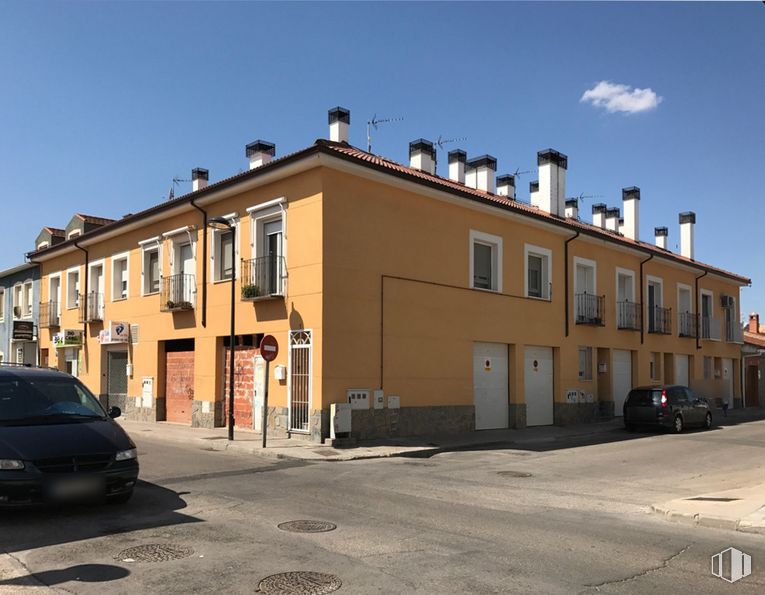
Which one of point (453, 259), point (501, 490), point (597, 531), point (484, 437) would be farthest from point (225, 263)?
point (597, 531)

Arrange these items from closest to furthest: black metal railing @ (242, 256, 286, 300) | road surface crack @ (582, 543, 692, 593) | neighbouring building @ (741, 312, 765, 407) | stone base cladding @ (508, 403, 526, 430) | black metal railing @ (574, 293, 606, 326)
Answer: road surface crack @ (582, 543, 692, 593) < black metal railing @ (242, 256, 286, 300) < stone base cladding @ (508, 403, 526, 430) < black metal railing @ (574, 293, 606, 326) < neighbouring building @ (741, 312, 765, 407)

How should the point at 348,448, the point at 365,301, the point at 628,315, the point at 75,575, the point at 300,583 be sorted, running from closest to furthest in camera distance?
the point at 300,583 < the point at 75,575 < the point at 348,448 < the point at 365,301 < the point at 628,315

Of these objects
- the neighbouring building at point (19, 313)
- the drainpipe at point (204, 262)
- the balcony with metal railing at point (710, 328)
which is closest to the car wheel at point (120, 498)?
the drainpipe at point (204, 262)

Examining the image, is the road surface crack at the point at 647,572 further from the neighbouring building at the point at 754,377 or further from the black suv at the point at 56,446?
the neighbouring building at the point at 754,377

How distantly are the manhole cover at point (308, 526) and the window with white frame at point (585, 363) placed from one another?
61.6ft

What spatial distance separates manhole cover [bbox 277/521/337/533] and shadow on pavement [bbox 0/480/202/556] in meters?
1.05

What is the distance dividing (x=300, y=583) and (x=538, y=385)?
1803cm

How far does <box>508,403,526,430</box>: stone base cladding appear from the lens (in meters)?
21.1

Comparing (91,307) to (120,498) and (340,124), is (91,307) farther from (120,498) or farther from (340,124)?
(120,498)

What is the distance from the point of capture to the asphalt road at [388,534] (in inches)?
221

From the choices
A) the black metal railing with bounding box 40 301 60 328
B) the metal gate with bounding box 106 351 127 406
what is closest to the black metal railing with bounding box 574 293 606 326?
the metal gate with bounding box 106 351 127 406

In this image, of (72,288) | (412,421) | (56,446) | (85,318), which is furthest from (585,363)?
(72,288)

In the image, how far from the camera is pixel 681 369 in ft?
103

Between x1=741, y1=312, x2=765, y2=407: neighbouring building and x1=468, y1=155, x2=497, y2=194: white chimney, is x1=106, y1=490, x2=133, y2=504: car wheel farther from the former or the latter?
x1=741, y1=312, x2=765, y2=407: neighbouring building
